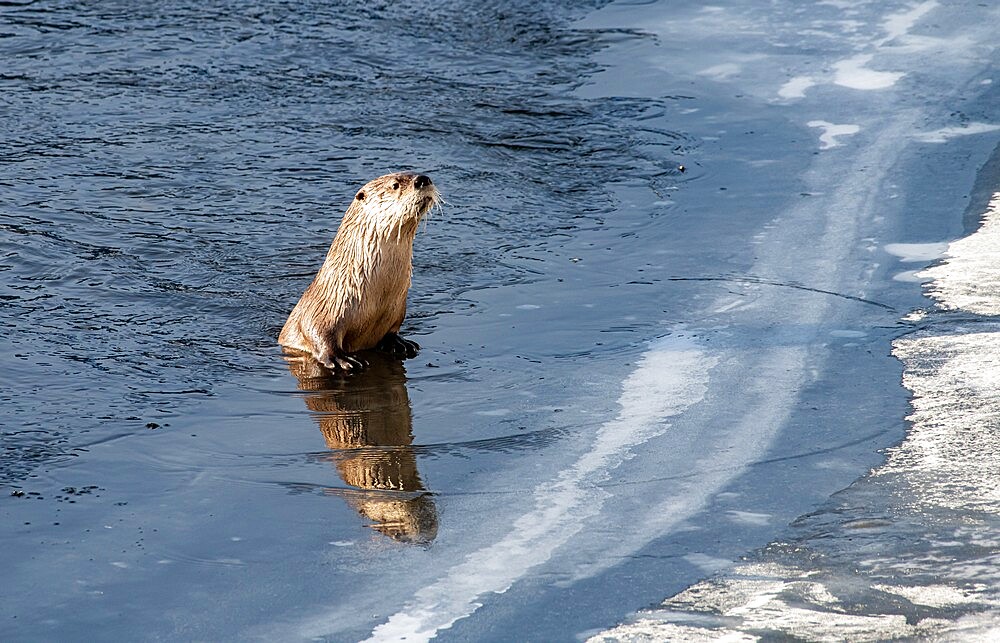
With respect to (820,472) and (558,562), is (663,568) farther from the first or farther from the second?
(820,472)

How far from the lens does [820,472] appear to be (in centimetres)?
386

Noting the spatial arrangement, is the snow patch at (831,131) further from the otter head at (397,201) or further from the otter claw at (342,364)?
the otter claw at (342,364)

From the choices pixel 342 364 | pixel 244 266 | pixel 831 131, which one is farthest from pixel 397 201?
pixel 831 131

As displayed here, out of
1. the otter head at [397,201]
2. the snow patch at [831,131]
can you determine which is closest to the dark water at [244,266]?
the otter head at [397,201]

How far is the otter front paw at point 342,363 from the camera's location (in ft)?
16.6

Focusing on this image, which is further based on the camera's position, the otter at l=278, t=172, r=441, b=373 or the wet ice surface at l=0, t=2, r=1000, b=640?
the otter at l=278, t=172, r=441, b=373

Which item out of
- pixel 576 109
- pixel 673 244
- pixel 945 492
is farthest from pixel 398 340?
pixel 576 109

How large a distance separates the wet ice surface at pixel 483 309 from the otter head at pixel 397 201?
1.56 feet

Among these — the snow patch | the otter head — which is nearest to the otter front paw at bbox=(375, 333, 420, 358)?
the otter head

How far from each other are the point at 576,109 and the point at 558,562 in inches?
189

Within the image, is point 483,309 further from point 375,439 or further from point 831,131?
point 831,131

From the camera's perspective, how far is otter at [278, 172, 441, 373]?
17.0ft

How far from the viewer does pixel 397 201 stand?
520 centimetres

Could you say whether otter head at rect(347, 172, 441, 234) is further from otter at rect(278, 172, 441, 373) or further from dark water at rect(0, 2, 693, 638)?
dark water at rect(0, 2, 693, 638)
